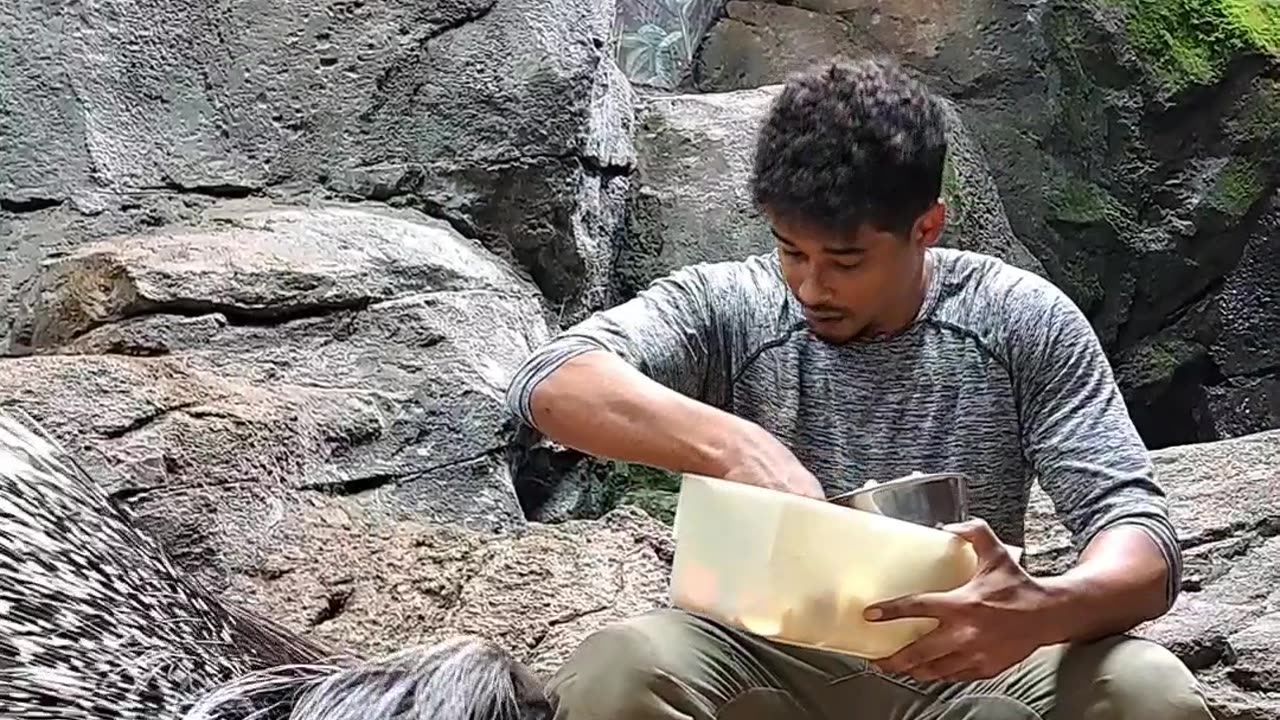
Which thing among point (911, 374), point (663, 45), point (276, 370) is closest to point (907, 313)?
point (911, 374)

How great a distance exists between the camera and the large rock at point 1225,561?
2.15 meters

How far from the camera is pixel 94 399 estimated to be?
2.23m

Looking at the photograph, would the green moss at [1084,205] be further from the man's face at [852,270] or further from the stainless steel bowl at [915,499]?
the stainless steel bowl at [915,499]

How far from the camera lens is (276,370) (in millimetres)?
2535

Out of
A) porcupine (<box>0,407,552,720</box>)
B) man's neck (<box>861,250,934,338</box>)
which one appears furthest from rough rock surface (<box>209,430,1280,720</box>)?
man's neck (<box>861,250,934,338</box>)

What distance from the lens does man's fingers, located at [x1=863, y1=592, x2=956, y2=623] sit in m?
1.27

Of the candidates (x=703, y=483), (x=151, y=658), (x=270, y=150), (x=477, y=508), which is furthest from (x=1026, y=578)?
(x=270, y=150)

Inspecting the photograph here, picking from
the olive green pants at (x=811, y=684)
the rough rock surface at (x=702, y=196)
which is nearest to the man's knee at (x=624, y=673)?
the olive green pants at (x=811, y=684)

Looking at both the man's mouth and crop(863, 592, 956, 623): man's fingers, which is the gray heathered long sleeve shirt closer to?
the man's mouth

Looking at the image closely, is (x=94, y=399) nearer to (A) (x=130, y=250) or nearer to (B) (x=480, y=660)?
(A) (x=130, y=250)

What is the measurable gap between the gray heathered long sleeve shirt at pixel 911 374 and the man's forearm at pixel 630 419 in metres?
0.03

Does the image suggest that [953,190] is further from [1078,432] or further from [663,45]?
[1078,432]

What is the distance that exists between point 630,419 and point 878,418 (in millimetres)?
296

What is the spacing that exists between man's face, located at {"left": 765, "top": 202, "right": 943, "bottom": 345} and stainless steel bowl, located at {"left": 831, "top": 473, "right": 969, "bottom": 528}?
297mm
